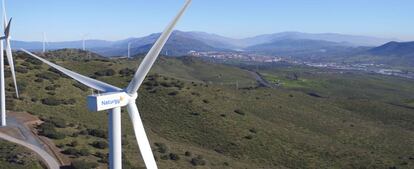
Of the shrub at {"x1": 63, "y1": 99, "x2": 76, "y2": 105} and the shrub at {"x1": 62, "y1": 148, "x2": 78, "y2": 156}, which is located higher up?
the shrub at {"x1": 63, "y1": 99, "x2": 76, "y2": 105}

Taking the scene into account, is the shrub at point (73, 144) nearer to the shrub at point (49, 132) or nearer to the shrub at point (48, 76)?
the shrub at point (49, 132)

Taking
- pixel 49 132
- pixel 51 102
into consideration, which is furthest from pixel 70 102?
pixel 49 132

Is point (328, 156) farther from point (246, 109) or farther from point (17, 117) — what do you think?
point (17, 117)

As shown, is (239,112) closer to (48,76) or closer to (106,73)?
(48,76)

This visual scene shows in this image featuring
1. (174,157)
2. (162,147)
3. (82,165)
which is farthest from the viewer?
(162,147)

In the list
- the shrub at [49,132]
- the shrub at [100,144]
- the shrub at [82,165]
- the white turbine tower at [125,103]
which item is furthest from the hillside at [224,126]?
the white turbine tower at [125,103]

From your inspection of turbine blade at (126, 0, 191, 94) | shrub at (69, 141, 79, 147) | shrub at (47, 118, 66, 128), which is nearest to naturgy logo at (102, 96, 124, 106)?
turbine blade at (126, 0, 191, 94)

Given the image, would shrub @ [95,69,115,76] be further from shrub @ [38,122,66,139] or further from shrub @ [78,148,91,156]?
shrub @ [78,148,91,156]

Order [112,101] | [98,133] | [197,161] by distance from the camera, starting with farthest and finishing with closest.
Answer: [98,133] < [197,161] < [112,101]
